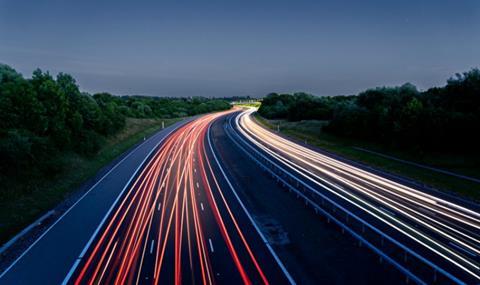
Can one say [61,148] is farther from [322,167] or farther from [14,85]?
[322,167]

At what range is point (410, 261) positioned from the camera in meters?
14.6

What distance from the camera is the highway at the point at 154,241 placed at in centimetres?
1420

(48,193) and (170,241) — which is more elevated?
(48,193)

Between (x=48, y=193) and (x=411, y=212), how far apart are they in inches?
1094

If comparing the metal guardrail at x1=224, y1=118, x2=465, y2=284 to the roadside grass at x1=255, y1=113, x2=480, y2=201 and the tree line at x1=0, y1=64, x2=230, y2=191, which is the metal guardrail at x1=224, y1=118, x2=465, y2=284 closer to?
the roadside grass at x1=255, y1=113, x2=480, y2=201

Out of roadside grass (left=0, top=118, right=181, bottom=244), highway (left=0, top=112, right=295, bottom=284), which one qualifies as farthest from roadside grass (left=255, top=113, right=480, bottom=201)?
roadside grass (left=0, top=118, right=181, bottom=244)

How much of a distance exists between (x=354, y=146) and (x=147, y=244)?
38.3 metres

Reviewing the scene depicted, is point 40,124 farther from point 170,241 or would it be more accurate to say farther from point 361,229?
point 361,229

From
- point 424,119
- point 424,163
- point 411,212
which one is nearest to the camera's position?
point 411,212

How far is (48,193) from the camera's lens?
1049 inches

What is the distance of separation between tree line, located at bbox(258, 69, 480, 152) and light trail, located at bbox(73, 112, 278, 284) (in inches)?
1040

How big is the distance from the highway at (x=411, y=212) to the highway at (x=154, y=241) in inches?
282

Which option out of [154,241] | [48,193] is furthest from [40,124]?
[154,241]

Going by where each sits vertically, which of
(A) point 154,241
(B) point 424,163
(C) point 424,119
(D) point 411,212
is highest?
(C) point 424,119
